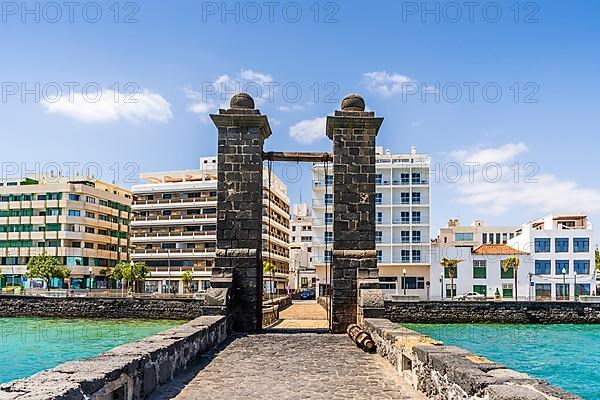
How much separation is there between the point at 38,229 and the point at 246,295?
51.9 m

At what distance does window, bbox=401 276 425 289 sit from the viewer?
5411 centimetres

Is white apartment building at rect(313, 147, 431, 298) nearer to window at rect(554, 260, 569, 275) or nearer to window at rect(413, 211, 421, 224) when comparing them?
window at rect(413, 211, 421, 224)

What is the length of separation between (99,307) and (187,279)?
18.3 meters

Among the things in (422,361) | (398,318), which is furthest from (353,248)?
(398,318)

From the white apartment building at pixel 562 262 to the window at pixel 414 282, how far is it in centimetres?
889

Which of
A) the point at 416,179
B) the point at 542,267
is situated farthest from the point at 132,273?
the point at 542,267

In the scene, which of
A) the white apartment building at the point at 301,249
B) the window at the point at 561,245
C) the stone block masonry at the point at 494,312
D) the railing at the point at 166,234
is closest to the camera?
the stone block masonry at the point at 494,312

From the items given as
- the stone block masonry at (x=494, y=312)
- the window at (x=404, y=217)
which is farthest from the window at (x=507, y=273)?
the stone block masonry at (x=494, y=312)

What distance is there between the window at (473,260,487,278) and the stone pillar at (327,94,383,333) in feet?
134

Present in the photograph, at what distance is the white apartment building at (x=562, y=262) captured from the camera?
50.7 meters

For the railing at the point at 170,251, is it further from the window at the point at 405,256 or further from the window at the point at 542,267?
the window at the point at 542,267

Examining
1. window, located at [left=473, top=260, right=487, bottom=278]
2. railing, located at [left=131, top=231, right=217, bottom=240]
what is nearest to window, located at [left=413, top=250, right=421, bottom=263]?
window, located at [left=473, top=260, right=487, bottom=278]

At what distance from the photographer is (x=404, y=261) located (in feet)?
178

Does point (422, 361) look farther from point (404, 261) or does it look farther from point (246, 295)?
point (404, 261)
